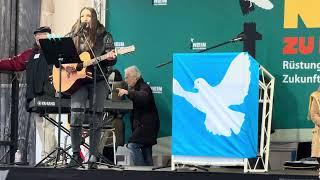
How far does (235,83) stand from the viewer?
560cm

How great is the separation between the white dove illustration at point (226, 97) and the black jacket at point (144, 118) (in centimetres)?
148

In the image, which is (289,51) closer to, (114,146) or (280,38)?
(280,38)

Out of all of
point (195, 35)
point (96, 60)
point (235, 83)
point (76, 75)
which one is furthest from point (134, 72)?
point (235, 83)

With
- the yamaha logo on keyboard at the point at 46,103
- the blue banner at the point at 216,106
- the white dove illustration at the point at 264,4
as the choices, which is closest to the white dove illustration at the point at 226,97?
the blue banner at the point at 216,106

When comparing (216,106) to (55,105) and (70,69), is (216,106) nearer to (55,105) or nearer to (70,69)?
(70,69)

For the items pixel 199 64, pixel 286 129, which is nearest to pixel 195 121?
pixel 199 64

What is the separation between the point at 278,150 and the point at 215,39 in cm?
160

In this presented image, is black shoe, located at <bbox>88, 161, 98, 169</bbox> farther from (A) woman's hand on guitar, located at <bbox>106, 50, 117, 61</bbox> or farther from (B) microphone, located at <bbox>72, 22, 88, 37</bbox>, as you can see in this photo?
(B) microphone, located at <bbox>72, 22, 88, 37</bbox>

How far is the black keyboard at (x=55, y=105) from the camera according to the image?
6.35m

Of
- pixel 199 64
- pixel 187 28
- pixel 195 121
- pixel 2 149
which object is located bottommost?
pixel 2 149

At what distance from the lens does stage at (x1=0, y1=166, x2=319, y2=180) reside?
17.4 ft

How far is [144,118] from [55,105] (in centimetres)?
127

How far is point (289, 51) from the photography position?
7.23 metres

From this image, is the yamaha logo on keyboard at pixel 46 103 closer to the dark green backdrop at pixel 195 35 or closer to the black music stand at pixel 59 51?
the black music stand at pixel 59 51
